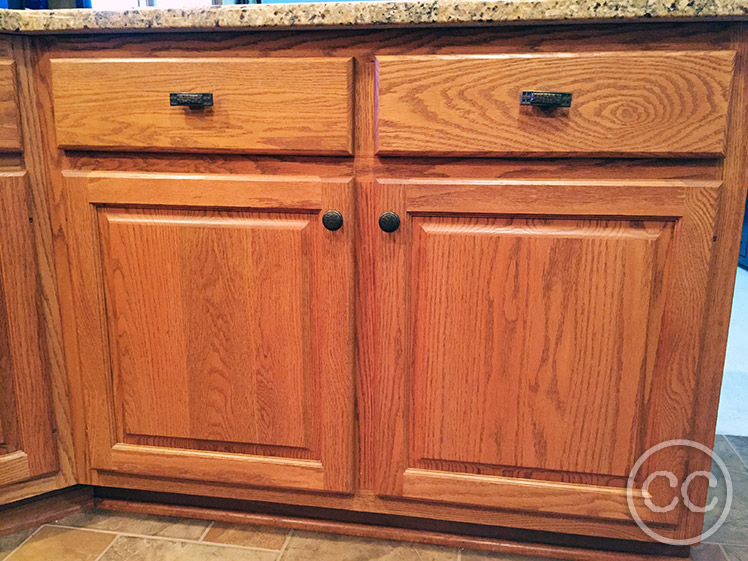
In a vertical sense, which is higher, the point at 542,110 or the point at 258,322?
the point at 542,110

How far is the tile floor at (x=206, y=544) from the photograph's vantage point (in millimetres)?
1017

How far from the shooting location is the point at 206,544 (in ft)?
3.44

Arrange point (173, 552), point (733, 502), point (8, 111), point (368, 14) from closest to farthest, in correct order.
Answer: point (368, 14)
point (8, 111)
point (173, 552)
point (733, 502)

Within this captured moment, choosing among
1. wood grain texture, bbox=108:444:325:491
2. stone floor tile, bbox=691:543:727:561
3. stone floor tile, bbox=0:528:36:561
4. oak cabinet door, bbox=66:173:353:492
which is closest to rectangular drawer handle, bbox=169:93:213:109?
oak cabinet door, bbox=66:173:353:492

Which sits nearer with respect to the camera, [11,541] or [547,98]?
[547,98]

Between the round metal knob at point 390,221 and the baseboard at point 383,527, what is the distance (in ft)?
1.74

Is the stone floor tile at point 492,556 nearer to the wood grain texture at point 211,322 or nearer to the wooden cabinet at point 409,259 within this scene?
the wooden cabinet at point 409,259

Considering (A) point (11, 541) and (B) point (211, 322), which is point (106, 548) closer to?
(A) point (11, 541)

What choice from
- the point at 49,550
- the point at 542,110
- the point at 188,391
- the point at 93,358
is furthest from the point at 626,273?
the point at 49,550

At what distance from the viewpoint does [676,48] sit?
2.62 ft

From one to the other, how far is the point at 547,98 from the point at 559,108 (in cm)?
3

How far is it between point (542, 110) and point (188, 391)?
707mm

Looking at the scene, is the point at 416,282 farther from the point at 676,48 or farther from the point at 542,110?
the point at 676,48

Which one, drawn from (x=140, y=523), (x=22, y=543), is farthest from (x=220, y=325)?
(x=22, y=543)
